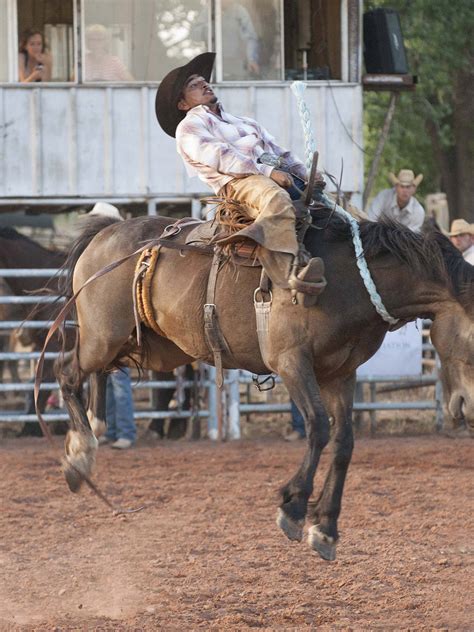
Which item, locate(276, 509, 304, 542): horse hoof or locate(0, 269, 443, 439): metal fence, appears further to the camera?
locate(0, 269, 443, 439): metal fence

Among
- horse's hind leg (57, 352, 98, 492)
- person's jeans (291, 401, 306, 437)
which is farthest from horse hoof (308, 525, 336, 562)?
person's jeans (291, 401, 306, 437)

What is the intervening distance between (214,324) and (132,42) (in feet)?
20.9

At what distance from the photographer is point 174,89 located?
6430 mm

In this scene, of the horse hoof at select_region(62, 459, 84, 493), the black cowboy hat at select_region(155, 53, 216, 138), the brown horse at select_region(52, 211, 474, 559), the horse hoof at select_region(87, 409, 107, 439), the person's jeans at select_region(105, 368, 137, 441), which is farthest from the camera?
the person's jeans at select_region(105, 368, 137, 441)

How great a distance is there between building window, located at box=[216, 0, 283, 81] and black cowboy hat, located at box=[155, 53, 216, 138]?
541 centimetres

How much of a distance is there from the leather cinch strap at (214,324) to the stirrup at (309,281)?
2.11 feet

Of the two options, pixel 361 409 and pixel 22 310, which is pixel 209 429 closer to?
pixel 361 409

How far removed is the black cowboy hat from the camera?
6.42 metres

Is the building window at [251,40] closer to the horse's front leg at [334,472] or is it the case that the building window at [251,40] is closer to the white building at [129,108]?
the white building at [129,108]

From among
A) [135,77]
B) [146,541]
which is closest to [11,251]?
[135,77]

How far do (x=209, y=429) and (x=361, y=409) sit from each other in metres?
1.59

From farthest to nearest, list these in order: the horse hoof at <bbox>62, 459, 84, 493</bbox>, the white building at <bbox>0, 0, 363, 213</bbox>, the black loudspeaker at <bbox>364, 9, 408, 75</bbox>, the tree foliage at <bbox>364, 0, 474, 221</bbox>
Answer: the tree foliage at <bbox>364, 0, 474, 221</bbox> < the black loudspeaker at <bbox>364, 9, 408, 75</bbox> < the white building at <bbox>0, 0, 363, 213</bbox> < the horse hoof at <bbox>62, 459, 84, 493</bbox>

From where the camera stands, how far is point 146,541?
7.11 metres

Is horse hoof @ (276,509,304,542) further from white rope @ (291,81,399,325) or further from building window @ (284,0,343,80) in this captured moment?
building window @ (284,0,343,80)
